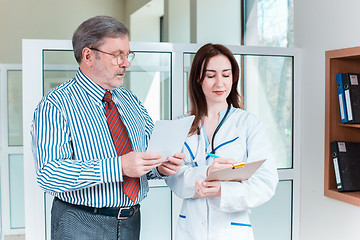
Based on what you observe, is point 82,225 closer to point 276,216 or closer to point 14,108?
point 276,216

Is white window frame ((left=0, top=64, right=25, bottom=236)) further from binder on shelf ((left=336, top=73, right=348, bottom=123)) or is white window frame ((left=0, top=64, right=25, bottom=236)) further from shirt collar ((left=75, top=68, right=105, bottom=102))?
binder on shelf ((left=336, top=73, right=348, bottom=123))

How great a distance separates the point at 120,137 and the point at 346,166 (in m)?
1.47

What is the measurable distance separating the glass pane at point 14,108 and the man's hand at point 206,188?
315cm

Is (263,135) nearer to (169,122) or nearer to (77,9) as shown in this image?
(169,122)

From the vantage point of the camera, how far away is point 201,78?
1.74 m

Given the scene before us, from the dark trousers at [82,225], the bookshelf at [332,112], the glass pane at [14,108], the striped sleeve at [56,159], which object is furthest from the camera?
the glass pane at [14,108]

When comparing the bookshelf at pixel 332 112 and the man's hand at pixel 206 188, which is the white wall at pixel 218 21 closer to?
the bookshelf at pixel 332 112

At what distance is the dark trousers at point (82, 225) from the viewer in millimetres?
1408

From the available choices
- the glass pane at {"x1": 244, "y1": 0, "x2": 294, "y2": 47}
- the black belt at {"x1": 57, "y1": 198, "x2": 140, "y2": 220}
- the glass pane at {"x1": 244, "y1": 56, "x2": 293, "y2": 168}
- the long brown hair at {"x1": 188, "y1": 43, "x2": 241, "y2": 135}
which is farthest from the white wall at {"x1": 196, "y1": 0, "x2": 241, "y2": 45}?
the black belt at {"x1": 57, "y1": 198, "x2": 140, "y2": 220}

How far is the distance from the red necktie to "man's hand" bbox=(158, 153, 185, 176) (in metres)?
0.12

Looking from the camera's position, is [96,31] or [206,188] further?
[206,188]

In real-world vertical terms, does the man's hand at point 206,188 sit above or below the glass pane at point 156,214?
above

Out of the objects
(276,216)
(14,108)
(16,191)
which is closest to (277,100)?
(276,216)

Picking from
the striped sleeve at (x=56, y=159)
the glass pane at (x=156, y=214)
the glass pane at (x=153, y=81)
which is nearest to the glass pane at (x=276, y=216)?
the glass pane at (x=156, y=214)
